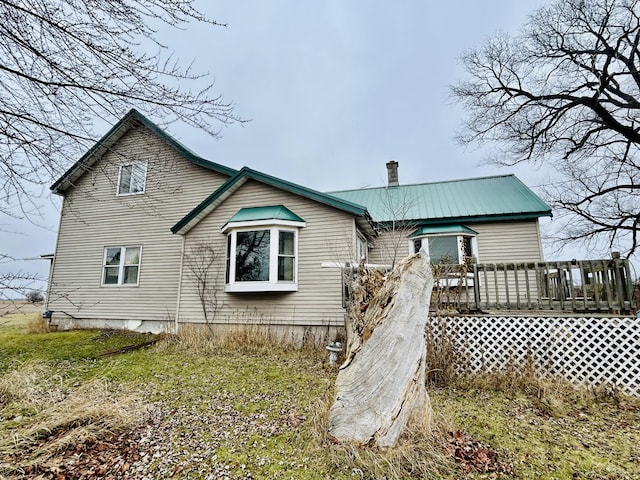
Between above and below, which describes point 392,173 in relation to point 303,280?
above

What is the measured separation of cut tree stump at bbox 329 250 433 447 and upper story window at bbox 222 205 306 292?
503cm

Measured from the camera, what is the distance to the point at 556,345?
5590 millimetres

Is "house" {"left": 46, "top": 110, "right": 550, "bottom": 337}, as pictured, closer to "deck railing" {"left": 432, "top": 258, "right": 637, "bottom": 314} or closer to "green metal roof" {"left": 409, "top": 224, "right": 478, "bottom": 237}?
"green metal roof" {"left": 409, "top": 224, "right": 478, "bottom": 237}

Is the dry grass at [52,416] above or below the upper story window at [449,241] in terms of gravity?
below

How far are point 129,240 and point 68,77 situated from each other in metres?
9.67

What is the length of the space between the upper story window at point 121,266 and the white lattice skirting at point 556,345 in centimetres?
1077

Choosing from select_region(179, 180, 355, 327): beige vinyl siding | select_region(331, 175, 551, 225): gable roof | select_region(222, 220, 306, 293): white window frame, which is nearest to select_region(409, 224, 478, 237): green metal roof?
select_region(331, 175, 551, 225): gable roof

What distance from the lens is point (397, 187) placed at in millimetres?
14453

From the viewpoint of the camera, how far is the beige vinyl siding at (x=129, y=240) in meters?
11.3

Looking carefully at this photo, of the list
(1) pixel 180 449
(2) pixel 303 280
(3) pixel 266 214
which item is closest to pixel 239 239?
(3) pixel 266 214

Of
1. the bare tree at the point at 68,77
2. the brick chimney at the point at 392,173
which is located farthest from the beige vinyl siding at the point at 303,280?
the brick chimney at the point at 392,173

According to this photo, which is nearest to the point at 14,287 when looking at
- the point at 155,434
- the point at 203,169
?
the point at 155,434

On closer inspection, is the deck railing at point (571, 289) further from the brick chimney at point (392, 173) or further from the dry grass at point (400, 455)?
the brick chimney at point (392, 173)

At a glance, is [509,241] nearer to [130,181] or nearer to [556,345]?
[556,345]
